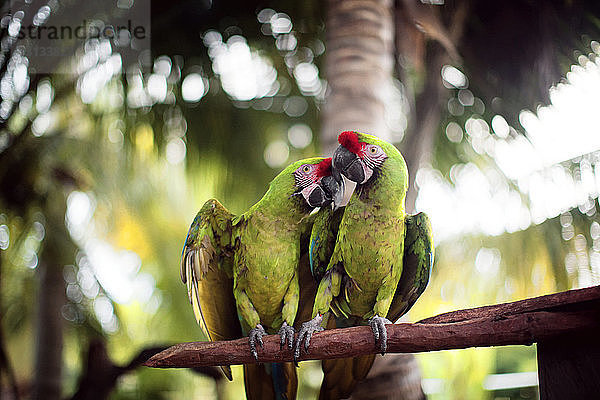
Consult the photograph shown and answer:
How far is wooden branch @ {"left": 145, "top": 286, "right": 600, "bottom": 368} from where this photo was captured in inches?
33.7

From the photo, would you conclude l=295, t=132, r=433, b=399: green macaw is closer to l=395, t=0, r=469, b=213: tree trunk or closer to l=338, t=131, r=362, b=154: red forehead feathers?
l=338, t=131, r=362, b=154: red forehead feathers

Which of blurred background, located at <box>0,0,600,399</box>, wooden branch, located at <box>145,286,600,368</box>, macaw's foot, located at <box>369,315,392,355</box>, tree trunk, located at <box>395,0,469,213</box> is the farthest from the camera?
blurred background, located at <box>0,0,600,399</box>

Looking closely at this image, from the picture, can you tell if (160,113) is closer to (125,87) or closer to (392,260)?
(125,87)

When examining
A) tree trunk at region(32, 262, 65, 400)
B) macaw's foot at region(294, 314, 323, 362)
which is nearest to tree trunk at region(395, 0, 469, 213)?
macaw's foot at region(294, 314, 323, 362)

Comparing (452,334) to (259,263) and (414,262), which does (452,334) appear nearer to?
(414,262)

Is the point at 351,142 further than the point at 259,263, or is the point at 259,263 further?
the point at 259,263

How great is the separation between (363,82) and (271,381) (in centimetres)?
123

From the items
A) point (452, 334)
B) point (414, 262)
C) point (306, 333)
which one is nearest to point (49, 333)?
point (306, 333)

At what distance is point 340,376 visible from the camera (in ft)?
3.96

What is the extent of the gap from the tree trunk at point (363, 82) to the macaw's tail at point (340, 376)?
638 millimetres

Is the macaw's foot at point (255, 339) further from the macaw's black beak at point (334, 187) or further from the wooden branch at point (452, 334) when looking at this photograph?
the macaw's black beak at point (334, 187)

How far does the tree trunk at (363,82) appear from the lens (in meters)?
1.83

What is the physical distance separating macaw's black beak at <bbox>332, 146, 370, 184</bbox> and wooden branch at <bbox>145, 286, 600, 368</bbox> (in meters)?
0.34

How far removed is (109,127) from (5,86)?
0.73 meters
